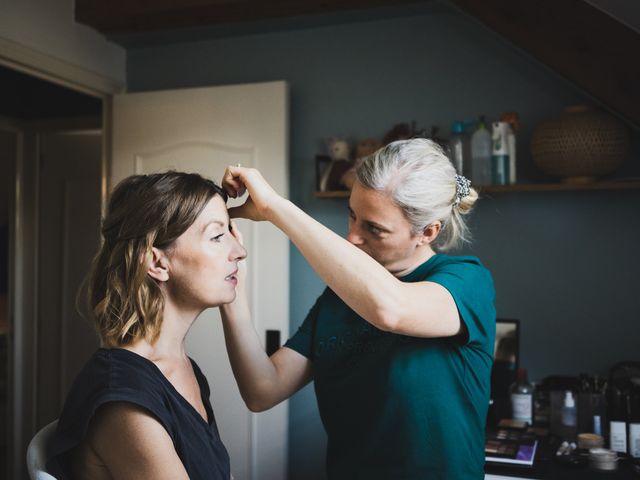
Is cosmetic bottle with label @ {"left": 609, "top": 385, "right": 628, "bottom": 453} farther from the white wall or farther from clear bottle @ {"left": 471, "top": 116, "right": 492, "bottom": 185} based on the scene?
the white wall

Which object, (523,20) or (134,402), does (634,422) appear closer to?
(523,20)

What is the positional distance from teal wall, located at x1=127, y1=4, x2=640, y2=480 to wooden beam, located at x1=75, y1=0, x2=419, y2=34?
0.19 metres

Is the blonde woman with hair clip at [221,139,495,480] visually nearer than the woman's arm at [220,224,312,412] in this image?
Yes

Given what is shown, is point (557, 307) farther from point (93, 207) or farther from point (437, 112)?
point (93, 207)

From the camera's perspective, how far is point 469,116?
2.77 meters

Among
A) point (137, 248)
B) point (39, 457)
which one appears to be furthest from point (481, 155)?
point (39, 457)

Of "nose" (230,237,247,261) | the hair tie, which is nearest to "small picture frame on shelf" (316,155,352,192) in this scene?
the hair tie

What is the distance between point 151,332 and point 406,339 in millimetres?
526

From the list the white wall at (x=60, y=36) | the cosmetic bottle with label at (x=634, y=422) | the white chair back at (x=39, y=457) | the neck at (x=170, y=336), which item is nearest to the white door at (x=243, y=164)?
the white wall at (x=60, y=36)

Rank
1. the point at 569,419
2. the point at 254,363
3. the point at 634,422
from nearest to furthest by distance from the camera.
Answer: the point at 254,363, the point at 634,422, the point at 569,419

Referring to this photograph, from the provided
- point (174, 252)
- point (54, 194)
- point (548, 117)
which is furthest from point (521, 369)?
point (54, 194)

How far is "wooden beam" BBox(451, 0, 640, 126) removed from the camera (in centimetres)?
229

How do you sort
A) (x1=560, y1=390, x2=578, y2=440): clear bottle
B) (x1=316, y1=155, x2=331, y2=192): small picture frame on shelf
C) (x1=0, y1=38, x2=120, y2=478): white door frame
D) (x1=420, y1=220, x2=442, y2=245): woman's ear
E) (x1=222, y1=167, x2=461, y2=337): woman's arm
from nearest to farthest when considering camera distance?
1. (x1=222, y1=167, x2=461, y2=337): woman's arm
2. (x1=420, y1=220, x2=442, y2=245): woman's ear
3. (x1=560, y1=390, x2=578, y2=440): clear bottle
4. (x1=316, y1=155, x2=331, y2=192): small picture frame on shelf
5. (x1=0, y1=38, x2=120, y2=478): white door frame

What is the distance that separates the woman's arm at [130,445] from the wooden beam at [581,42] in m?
1.97
